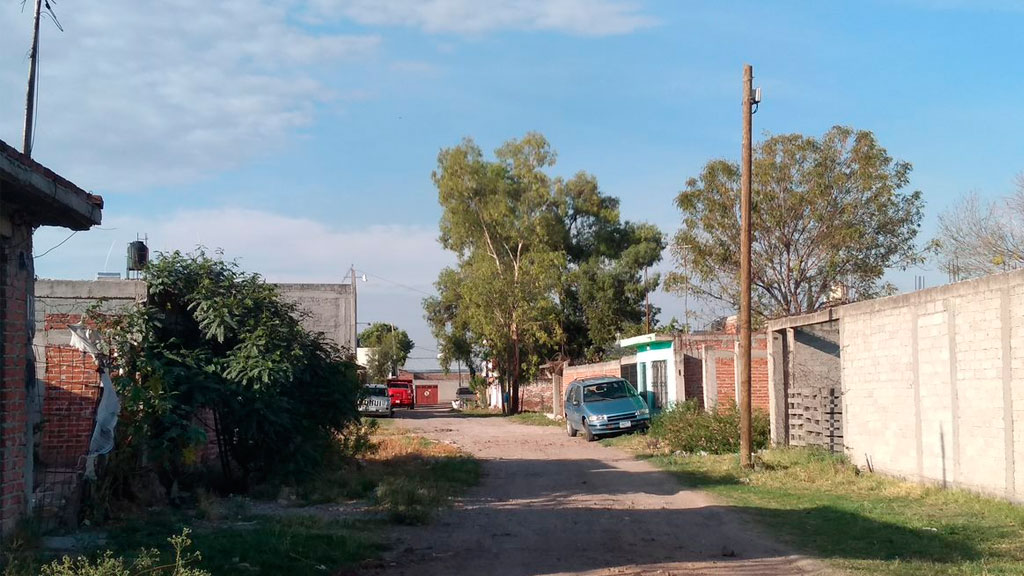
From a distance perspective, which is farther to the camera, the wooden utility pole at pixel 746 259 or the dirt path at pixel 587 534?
the wooden utility pole at pixel 746 259

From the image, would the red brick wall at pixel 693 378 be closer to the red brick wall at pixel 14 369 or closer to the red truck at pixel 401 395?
the red brick wall at pixel 14 369

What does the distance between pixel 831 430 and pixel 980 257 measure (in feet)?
43.4

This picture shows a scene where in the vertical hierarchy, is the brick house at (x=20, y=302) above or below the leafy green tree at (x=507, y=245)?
below

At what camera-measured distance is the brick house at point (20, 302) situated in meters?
9.32

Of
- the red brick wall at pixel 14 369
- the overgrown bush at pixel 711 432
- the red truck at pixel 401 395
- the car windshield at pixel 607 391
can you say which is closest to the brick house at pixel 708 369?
the car windshield at pixel 607 391

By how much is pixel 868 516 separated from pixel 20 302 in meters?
10.8

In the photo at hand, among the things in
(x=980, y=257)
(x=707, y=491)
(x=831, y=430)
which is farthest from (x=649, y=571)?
(x=980, y=257)

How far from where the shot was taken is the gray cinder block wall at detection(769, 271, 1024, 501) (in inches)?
502

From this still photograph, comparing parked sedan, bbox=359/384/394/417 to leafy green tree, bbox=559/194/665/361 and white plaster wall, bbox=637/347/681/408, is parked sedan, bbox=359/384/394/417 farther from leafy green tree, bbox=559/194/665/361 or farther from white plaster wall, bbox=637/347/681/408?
white plaster wall, bbox=637/347/681/408

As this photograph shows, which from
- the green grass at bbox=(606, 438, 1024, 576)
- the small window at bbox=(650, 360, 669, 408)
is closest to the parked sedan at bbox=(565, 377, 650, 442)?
the small window at bbox=(650, 360, 669, 408)

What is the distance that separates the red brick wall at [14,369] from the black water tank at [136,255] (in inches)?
247

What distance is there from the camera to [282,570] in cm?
902

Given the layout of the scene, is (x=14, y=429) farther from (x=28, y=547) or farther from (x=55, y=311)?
(x=55, y=311)

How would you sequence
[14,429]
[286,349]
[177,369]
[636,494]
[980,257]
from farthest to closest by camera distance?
[980,257] → [636,494] → [286,349] → [177,369] → [14,429]
